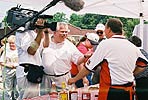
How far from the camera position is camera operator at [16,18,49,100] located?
9.39ft

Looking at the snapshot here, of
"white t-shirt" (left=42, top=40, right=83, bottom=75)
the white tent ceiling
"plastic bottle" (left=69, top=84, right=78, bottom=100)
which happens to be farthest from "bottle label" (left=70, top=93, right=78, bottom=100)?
the white tent ceiling

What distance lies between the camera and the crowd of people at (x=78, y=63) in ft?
8.42

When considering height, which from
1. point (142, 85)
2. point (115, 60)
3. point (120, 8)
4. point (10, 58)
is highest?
point (120, 8)

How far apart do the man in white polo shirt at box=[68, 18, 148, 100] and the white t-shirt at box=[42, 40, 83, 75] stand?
1.52 feet

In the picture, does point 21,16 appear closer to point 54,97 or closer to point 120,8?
point 54,97

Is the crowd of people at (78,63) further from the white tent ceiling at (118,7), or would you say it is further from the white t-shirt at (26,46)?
the white tent ceiling at (118,7)

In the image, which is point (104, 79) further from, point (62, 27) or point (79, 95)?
point (62, 27)

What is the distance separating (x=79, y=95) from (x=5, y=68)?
1.06 metres

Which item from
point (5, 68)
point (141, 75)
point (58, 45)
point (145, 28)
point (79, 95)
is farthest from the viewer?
point (145, 28)

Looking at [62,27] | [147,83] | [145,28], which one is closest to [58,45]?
[62,27]

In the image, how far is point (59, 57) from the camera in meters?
3.12

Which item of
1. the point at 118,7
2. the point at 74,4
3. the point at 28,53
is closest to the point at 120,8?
the point at 118,7

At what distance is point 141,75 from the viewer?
299 cm

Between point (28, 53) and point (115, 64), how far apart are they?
2.57 feet
